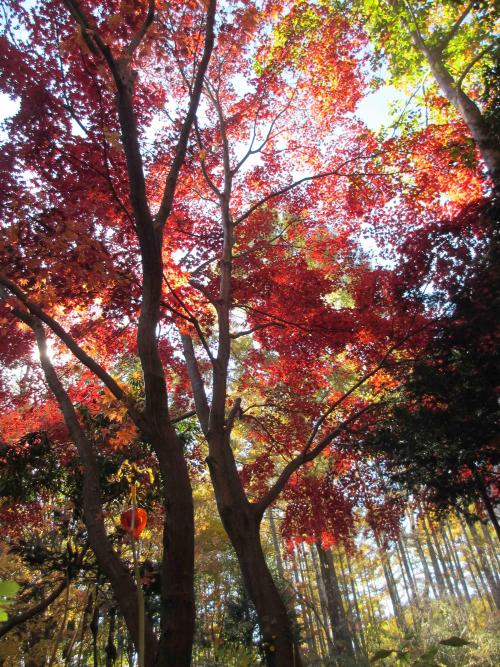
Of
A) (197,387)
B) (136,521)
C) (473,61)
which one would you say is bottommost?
(136,521)

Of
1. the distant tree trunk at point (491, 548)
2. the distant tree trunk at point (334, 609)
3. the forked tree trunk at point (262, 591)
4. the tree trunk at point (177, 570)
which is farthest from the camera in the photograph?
the distant tree trunk at point (491, 548)

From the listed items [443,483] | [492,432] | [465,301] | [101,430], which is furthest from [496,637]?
[101,430]

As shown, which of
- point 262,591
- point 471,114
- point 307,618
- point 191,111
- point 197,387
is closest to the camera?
point 191,111

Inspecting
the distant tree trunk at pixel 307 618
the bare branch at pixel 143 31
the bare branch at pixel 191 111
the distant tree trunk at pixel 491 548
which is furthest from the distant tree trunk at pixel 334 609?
the distant tree trunk at pixel 491 548

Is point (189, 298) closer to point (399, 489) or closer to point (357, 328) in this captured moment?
point (357, 328)

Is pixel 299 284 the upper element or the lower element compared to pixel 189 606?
upper

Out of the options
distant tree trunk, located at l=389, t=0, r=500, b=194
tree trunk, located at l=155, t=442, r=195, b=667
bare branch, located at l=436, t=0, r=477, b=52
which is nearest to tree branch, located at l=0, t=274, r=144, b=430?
tree trunk, located at l=155, t=442, r=195, b=667

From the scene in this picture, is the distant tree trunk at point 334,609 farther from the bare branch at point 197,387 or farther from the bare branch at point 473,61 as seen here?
the bare branch at point 473,61

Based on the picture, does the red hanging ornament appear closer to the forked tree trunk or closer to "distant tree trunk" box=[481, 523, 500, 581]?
Answer: the forked tree trunk

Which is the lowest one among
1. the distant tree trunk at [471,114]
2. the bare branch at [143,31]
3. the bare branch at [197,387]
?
the bare branch at [197,387]

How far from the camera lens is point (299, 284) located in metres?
8.15

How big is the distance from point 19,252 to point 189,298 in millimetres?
Answer: 2951

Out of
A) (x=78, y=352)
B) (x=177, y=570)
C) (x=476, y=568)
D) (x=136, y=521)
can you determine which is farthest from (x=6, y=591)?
(x=476, y=568)

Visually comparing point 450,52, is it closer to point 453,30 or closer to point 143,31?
point 453,30
